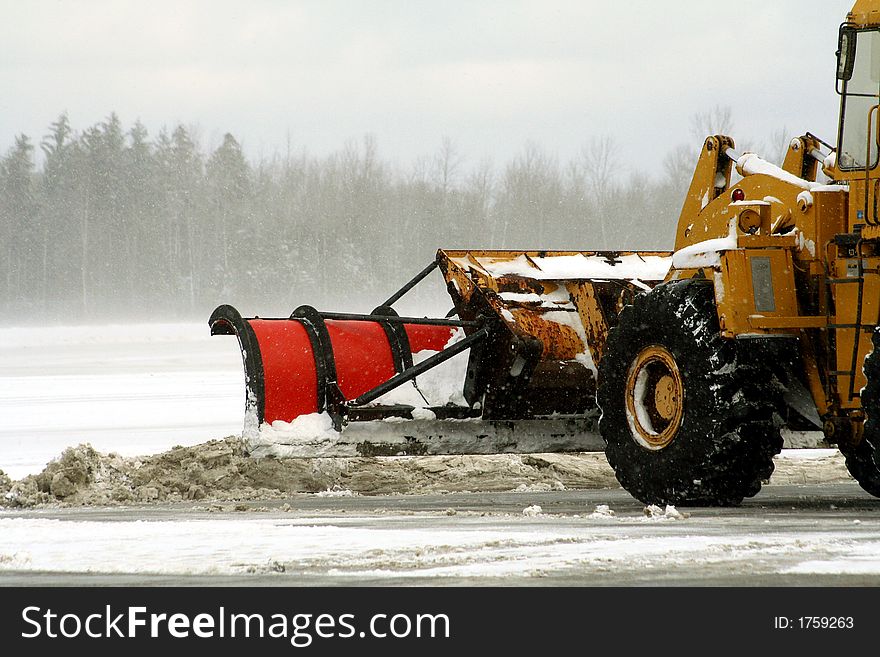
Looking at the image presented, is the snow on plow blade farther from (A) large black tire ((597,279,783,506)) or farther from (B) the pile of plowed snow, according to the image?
(A) large black tire ((597,279,783,506))

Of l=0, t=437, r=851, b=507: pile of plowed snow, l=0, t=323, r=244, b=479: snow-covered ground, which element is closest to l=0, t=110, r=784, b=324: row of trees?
l=0, t=323, r=244, b=479: snow-covered ground

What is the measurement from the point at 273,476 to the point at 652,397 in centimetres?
340

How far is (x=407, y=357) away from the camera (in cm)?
1053

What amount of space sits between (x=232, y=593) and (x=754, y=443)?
3.69 metres

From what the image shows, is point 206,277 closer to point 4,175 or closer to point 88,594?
point 4,175

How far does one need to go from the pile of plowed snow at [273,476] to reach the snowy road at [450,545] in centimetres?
96

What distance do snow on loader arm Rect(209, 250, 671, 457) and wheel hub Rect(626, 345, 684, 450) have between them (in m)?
1.34

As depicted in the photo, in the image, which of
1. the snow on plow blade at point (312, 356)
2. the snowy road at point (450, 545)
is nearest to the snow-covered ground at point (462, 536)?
the snowy road at point (450, 545)

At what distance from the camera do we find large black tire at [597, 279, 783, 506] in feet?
25.6

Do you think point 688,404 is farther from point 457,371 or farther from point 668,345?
point 457,371

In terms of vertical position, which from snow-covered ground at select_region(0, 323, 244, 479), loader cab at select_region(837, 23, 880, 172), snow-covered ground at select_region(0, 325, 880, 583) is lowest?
snow-covered ground at select_region(0, 323, 244, 479)

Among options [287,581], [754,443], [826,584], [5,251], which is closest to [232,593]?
[287,581]

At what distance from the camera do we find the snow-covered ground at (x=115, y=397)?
557 inches

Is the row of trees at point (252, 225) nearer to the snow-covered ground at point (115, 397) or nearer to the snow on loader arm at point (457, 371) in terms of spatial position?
the snow-covered ground at point (115, 397)
